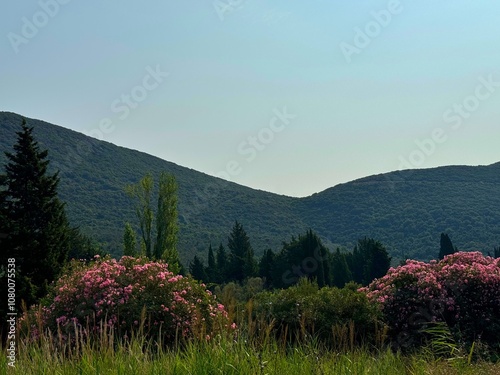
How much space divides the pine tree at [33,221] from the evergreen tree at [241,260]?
3057 centimetres

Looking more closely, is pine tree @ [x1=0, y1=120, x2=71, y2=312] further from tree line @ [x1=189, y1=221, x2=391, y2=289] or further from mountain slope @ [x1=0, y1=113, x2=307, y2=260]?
mountain slope @ [x1=0, y1=113, x2=307, y2=260]

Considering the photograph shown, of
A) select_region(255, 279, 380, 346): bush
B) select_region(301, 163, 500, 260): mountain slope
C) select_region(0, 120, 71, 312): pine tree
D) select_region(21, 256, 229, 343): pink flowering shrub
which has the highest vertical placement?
select_region(301, 163, 500, 260): mountain slope

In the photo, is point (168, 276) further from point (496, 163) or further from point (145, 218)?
point (496, 163)

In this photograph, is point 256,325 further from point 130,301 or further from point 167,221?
point 167,221

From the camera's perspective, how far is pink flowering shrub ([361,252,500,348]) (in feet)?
42.3

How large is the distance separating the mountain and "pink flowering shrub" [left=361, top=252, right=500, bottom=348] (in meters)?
69.1

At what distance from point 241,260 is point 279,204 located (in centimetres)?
7509

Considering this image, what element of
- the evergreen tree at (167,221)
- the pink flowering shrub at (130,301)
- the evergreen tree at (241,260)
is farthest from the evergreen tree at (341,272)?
the pink flowering shrub at (130,301)

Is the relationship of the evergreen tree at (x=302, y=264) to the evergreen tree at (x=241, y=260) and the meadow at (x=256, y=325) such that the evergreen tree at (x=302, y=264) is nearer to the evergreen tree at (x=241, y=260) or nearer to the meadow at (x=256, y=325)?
the evergreen tree at (x=241, y=260)

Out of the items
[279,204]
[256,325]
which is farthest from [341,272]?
[279,204]

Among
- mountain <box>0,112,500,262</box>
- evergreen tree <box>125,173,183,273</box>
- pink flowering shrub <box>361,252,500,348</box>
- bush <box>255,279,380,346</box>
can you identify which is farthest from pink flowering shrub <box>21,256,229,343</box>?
mountain <box>0,112,500,262</box>

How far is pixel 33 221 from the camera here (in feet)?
76.1

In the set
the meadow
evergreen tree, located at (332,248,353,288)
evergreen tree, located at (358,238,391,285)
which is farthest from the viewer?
evergreen tree, located at (332,248,353,288)

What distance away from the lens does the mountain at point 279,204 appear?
9725cm
